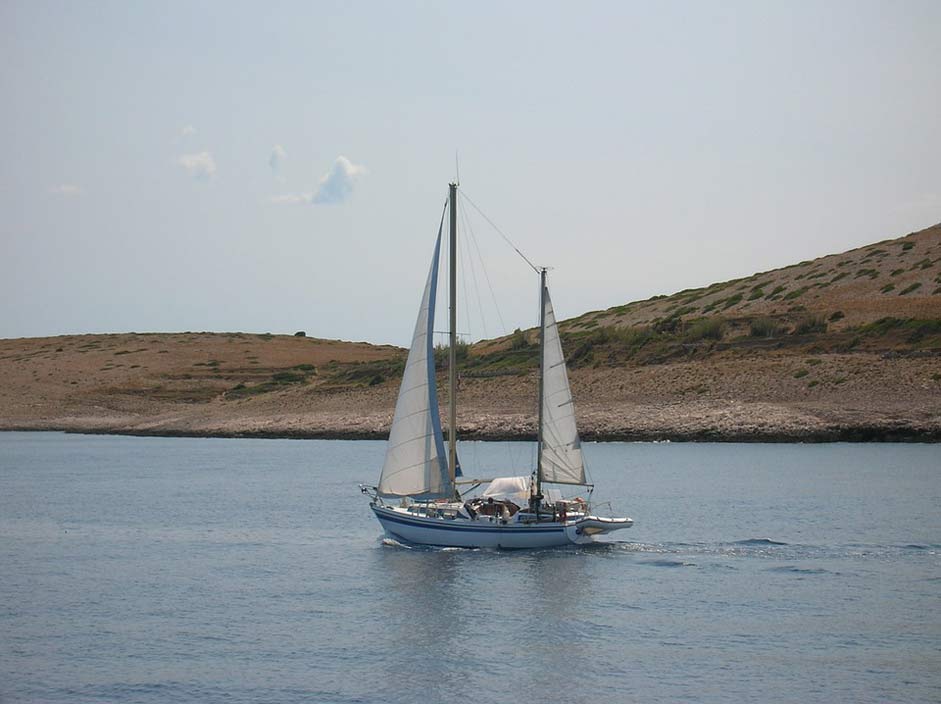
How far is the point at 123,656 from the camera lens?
1045 inches

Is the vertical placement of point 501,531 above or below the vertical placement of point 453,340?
below

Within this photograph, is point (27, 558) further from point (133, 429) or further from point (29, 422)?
point (29, 422)

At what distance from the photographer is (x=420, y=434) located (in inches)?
1517

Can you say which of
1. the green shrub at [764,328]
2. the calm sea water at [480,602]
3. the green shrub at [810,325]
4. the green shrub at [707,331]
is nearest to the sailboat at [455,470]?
the calm sea water at [480,602]

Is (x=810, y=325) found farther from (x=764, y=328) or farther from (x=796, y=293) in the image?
A: (x=796, y=293)

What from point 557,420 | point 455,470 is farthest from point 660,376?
point 455,470

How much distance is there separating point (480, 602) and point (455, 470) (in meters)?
8.09

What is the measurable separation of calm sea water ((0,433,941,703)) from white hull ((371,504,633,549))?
1.80 feet

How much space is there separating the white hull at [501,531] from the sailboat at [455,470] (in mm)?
32

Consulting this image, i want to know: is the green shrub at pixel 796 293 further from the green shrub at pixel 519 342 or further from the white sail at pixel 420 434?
the white sail at pixel 420 434

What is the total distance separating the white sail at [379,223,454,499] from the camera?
3853 centimetres

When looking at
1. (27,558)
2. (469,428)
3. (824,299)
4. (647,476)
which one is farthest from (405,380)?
(824,299)

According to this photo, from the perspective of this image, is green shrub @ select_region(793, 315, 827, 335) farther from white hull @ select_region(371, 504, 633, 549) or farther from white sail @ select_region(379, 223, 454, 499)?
white sail @ select_region(379, 223, 454, 499)

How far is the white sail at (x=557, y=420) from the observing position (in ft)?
127
